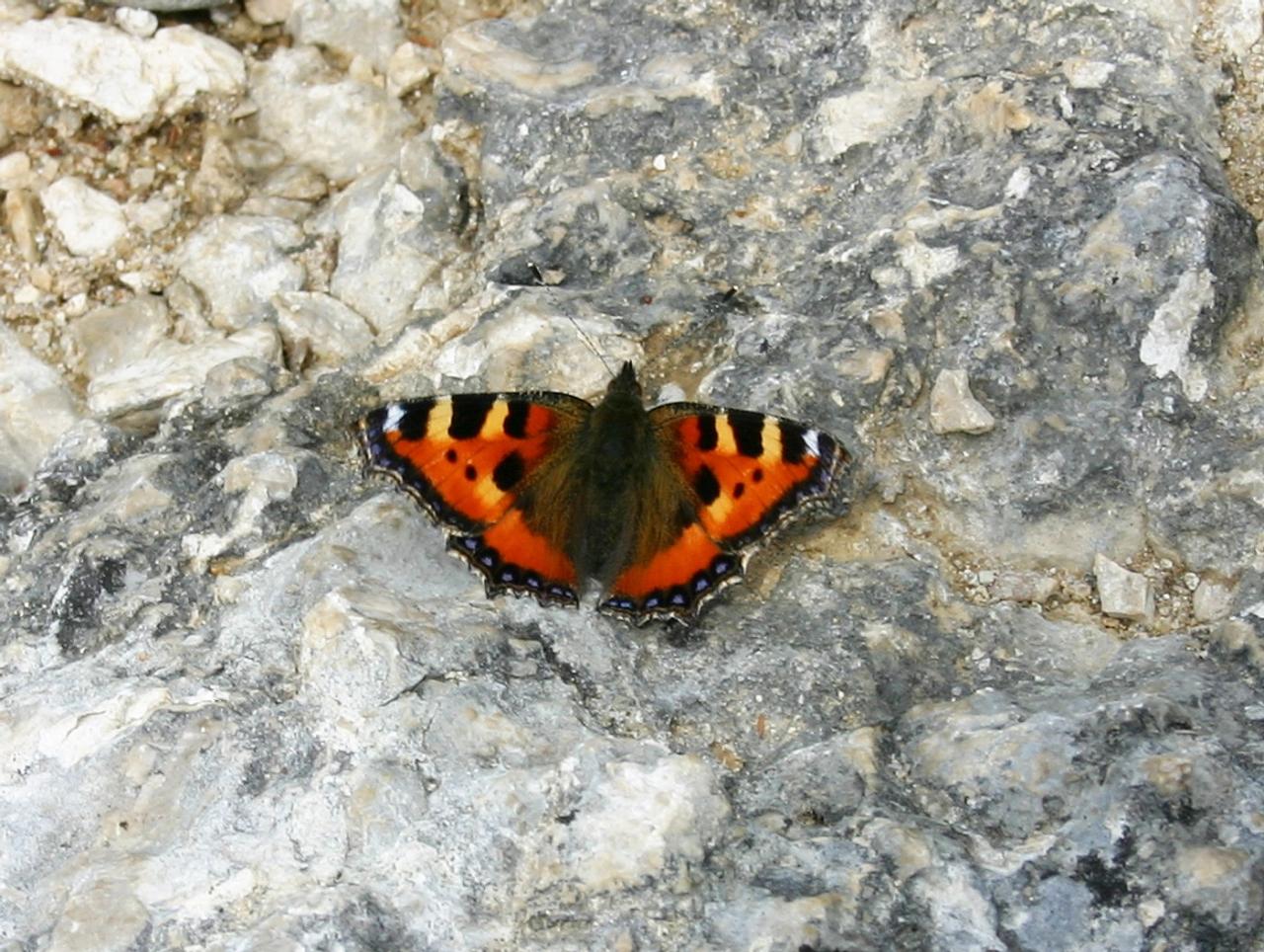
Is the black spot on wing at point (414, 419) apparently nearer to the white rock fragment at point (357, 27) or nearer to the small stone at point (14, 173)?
the white rock fragment at point (357, 27)

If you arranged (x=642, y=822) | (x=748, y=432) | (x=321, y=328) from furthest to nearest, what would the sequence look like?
(x=321, y=328), (x=748, y=432), (x=642, y=822)

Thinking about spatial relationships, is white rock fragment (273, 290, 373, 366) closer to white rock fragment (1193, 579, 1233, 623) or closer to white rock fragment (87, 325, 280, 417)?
white rock fragment (87, 325, 280, 417)

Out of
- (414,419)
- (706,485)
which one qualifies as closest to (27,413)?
(414,419)

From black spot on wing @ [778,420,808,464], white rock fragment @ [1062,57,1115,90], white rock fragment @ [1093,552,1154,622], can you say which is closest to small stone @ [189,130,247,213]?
black spot on wing @ [778,420,808,464]

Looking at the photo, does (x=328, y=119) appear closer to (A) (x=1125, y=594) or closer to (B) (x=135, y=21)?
(B) (x=135, y=21)

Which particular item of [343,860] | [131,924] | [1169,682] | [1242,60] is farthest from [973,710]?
[1242,60]

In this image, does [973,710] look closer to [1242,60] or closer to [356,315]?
[1242,60]

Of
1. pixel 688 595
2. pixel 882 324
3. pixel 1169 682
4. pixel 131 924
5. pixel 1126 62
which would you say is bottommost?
pixel 131 924
